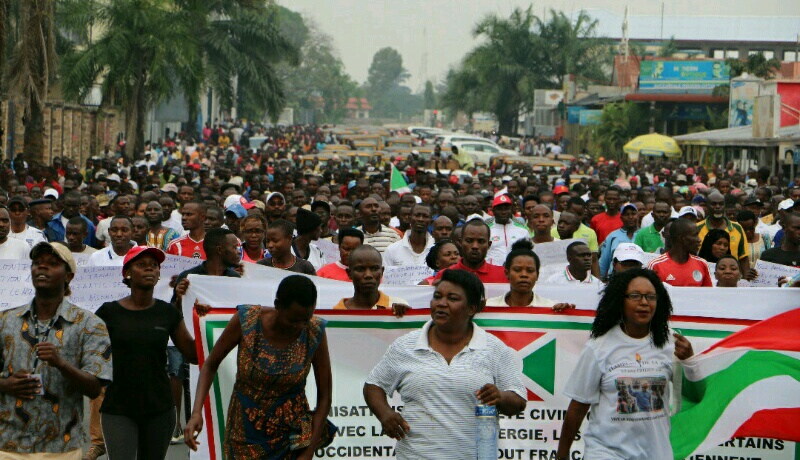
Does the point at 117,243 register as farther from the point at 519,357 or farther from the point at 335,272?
the point at 519,357

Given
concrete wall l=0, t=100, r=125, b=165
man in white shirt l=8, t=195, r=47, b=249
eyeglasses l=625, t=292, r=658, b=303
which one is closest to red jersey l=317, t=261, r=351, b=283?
man in white shirt l=8, t=195, r=47, b=249

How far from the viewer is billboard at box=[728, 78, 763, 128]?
43.3 metres

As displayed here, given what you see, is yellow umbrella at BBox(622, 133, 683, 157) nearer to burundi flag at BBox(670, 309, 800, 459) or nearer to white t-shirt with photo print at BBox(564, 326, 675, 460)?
burundi flag at BBox(670, 309, 800, 459)

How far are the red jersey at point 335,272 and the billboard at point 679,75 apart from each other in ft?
162

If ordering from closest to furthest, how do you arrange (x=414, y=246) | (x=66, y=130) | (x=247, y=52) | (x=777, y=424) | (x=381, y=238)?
(x=777, y=424) → (x=414, y=246) → (x=381, y=238) → (x=66, y=130) → (x=247, y=52)

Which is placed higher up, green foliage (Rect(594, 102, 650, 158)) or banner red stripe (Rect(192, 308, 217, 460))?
green foliage (Rect(594, 102, 650, 158))

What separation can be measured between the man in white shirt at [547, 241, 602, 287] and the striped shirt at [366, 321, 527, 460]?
136 inches

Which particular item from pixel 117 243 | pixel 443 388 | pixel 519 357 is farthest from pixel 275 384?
pixel 117 243

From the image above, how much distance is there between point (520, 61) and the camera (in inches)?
3145

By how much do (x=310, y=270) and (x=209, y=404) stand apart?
1900 millimetres

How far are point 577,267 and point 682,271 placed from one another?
862 mm

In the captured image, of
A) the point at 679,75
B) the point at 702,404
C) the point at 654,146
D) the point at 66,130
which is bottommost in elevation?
the point at 702,404

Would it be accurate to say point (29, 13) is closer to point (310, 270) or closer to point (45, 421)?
point (310, 270)

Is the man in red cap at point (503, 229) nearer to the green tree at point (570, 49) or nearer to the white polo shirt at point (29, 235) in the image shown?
the white polo shirt at point (29, 235)
